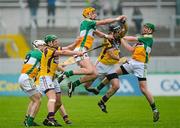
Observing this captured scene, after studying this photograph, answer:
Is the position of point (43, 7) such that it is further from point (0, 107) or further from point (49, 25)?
point (0, 107)

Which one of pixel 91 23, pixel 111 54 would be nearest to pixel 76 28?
pixel 111 54

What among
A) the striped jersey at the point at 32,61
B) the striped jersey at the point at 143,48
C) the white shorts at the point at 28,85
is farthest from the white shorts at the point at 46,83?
the striped jersey at the point at 143,48

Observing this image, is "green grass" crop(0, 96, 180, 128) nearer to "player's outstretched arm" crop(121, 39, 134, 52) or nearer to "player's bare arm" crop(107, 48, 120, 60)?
"player's bare arm" crop(107, 48, 120, 60)

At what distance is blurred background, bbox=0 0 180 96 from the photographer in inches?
1313

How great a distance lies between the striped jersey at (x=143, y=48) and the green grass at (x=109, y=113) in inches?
68.6

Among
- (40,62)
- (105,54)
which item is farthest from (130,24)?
(40,62)

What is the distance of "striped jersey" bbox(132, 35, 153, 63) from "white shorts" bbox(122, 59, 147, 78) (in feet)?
0.45

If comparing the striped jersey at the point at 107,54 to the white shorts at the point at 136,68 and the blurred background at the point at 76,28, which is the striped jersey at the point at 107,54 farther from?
the blurred background at the point at 76,28

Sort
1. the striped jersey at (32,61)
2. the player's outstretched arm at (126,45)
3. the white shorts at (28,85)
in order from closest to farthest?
the white shorts at (28,85) < the striped jersey at (32,61) < the player's outstretched arm at (126,45)

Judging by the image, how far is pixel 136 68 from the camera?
2127 cm

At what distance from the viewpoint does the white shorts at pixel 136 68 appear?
21094 millimetres

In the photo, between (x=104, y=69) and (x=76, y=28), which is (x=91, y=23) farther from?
(x=76, y=28)

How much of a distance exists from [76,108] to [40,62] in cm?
673

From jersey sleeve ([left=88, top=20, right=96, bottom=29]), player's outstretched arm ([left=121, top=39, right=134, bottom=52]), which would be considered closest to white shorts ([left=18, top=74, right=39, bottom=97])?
jersey sleeve ([left=88, top=20, right=96, bottom=29])
